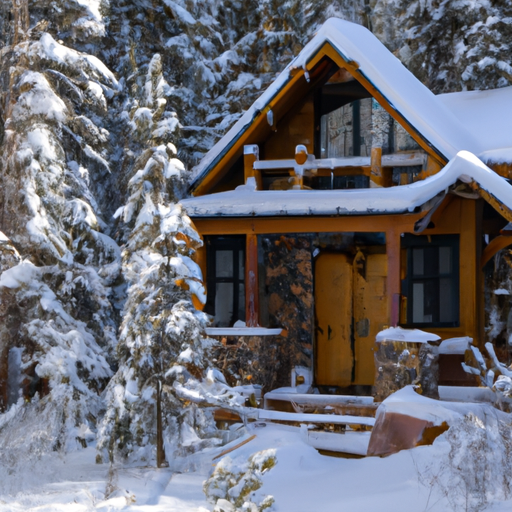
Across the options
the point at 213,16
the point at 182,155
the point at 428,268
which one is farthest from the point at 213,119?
the point at 428,268

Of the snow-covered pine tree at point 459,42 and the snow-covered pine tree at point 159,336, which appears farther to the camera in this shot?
the snow-covered pine tree at point 459,42

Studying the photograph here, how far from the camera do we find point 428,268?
1462cm

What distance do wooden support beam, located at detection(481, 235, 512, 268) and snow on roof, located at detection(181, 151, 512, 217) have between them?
1.88 metres

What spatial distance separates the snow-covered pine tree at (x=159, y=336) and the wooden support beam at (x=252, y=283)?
3018mm

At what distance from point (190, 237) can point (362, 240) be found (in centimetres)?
525

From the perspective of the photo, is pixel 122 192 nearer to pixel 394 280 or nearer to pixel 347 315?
pixel 347 315

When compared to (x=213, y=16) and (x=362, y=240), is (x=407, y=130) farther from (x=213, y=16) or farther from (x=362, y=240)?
(x=213, y=16)

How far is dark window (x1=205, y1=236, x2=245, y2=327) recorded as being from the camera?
1564 cm

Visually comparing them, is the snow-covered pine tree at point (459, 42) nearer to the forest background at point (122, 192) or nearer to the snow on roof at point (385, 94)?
the forest background at point (122, 192)

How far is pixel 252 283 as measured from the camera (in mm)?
14281

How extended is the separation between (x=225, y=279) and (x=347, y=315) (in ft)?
7.68

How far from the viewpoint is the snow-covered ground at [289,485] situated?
337 inches

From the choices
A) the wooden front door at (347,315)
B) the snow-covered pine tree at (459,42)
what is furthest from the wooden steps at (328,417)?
the snow-covered pine tree at (459,42)

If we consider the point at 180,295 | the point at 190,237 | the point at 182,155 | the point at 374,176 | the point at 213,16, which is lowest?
the point at 180,295
